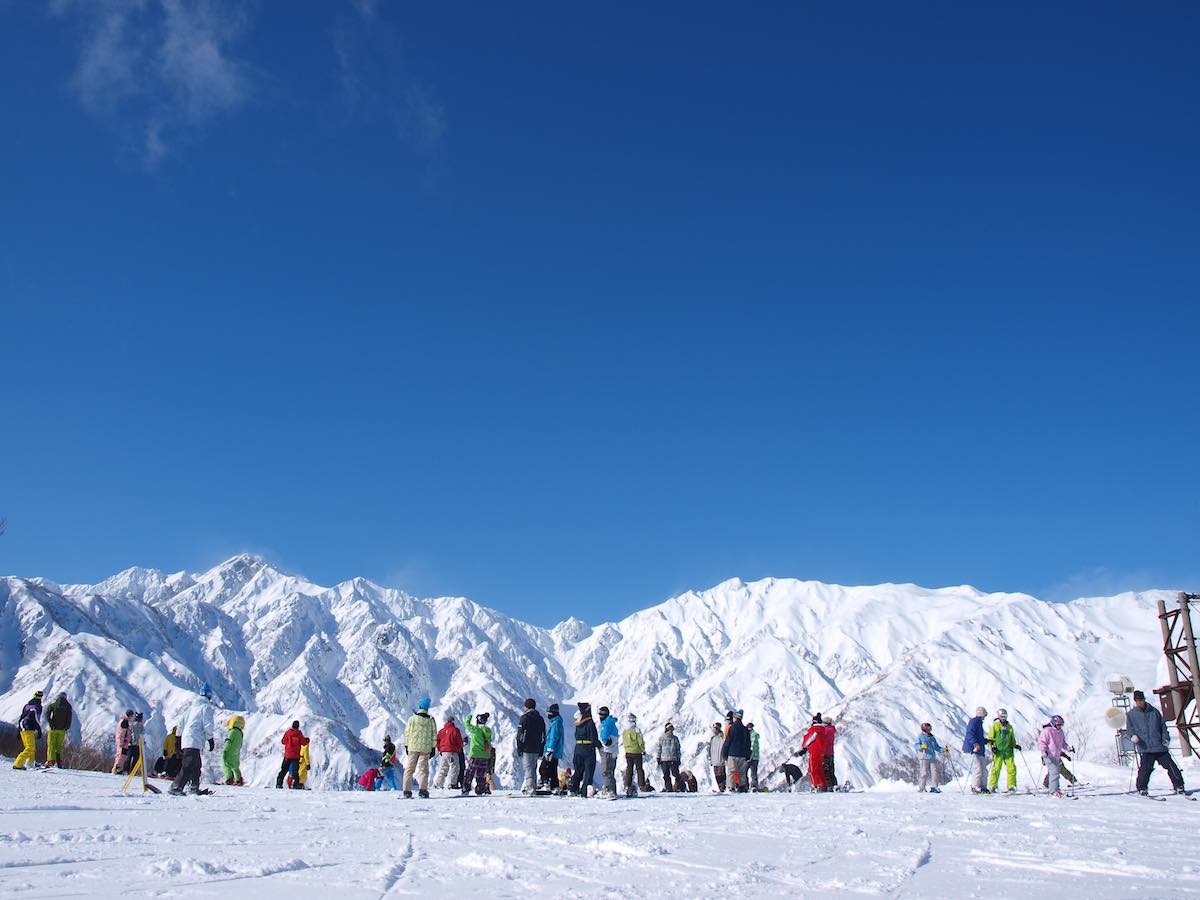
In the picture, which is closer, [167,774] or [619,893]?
[619,893]

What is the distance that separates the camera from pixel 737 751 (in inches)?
1059

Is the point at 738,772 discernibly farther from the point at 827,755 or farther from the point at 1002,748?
the point at 1002,748

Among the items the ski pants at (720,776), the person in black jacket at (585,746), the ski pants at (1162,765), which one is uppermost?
the person in black jacket at (585,746)

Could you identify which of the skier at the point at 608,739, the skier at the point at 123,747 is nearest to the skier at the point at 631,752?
the skier at the point at 608,739

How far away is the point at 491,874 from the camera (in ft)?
27.6

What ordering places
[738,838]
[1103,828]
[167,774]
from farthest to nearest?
[167,774]
[1103,828]
[738,838]

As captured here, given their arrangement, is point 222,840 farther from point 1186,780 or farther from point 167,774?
point 1186,780

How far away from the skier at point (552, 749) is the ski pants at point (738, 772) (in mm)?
5782

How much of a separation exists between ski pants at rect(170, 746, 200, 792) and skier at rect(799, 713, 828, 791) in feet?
52.4

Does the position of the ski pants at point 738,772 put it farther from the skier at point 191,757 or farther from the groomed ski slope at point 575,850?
the skier at point 191,757

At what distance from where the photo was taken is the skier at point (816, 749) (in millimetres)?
25469

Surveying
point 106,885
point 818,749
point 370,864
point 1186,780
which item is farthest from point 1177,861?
point 1186,780

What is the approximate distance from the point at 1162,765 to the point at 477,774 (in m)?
17.0

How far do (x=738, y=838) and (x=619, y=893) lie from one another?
4945 mm
